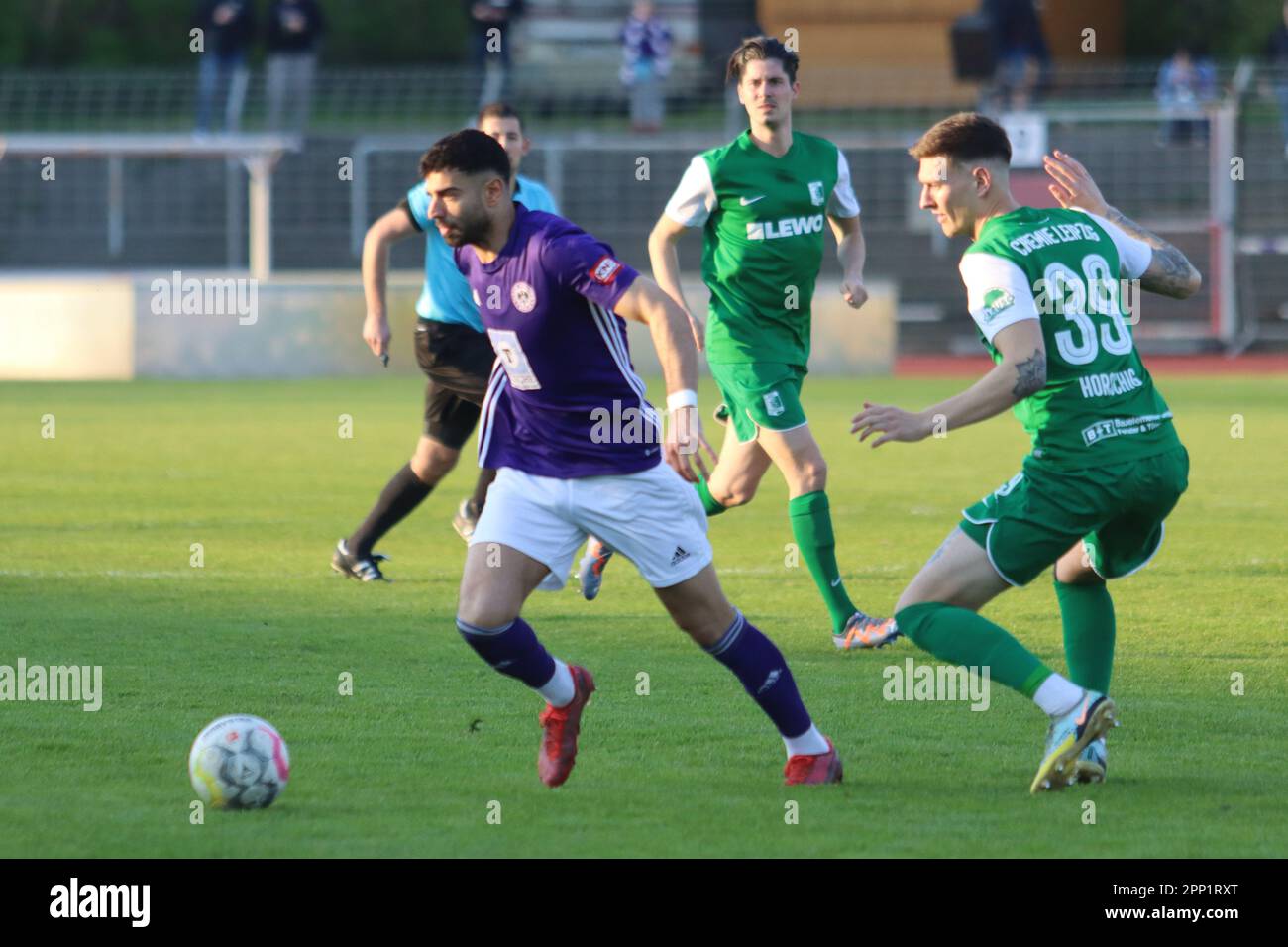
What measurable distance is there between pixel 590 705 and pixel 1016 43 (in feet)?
65.4

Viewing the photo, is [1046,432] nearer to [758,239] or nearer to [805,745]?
[805,745]

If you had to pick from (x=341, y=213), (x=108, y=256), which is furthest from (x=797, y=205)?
(x=108, y=256)

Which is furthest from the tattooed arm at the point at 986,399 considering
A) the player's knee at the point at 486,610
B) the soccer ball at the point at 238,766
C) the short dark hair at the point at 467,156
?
the soccer ball at the point at 238,766

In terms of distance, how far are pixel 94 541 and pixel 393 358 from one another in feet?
39.6

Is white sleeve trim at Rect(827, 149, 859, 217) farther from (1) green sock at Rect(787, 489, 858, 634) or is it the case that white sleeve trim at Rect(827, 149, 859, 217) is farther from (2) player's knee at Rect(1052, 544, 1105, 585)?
(2) player's knee at Rect(1052, 544, 1105, 585)

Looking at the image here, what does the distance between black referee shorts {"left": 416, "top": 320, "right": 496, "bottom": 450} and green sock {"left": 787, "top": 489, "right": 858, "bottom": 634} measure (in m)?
1.62

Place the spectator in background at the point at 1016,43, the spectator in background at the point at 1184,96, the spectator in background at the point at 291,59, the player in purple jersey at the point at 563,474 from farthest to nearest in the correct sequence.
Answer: the spectator in background at the point at 1016,43
the spectator in background at the point at 291,59
the spectator in background at the point at 1184,96
the player in purple jersey at the point at 563,474

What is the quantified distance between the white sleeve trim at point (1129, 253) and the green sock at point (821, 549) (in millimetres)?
2205

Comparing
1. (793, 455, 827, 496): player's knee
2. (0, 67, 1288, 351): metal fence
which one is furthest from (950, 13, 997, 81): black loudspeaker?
(793, 455, 827, 496): player's knee

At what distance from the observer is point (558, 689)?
→ 5406 mm

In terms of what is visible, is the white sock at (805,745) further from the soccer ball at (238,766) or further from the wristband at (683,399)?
the soccer ball at (238,766)

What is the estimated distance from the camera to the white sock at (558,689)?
17.7 feet

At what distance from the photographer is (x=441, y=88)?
26.0m

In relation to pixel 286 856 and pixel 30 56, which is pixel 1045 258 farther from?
pixel 30 56
